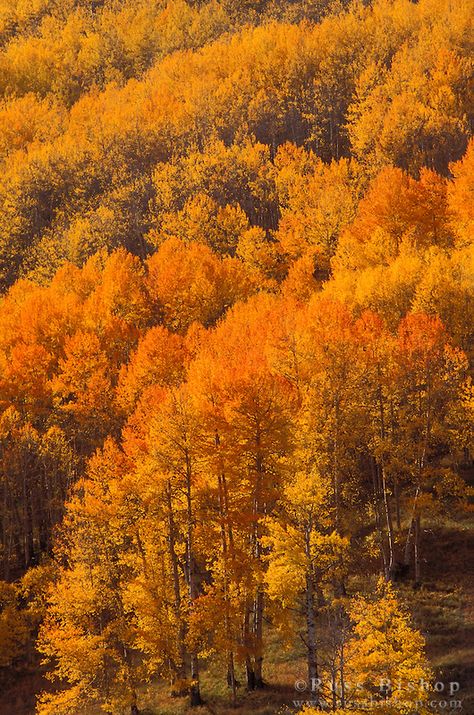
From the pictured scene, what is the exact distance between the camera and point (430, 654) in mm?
28109

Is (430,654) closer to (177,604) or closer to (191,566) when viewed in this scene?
(191,566)

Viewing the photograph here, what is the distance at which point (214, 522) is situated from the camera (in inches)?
1183

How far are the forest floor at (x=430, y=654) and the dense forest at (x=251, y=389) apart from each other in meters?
0.17

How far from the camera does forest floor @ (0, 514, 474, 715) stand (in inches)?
1059

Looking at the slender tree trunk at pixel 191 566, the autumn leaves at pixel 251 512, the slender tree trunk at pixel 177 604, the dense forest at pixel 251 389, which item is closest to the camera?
the autumn leaves at pixel 251 512

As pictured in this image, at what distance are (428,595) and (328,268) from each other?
52.4 metres

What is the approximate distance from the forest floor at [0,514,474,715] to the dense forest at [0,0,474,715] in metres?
0.17

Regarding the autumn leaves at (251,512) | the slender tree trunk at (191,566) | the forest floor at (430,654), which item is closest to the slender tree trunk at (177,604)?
the autumn leaves at (251,512)

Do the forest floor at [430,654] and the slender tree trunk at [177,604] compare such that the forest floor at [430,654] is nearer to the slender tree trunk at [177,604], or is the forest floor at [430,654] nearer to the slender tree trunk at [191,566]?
the slender tree trunk at [191,566]

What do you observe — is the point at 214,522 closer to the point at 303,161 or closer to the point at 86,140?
the point at 303,161

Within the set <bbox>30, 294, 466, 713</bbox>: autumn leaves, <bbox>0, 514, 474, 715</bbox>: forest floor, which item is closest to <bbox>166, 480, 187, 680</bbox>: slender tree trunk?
<bbox>30, 294, 466, 713</bbox>: autumn leaves

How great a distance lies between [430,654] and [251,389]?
522 inches

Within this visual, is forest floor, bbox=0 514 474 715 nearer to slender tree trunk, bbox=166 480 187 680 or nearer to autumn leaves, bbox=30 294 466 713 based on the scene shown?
autumn leaves, bbox=30 294 466 713

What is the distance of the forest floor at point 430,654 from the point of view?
1059 inches
